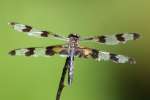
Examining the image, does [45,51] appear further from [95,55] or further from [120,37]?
[120,37]

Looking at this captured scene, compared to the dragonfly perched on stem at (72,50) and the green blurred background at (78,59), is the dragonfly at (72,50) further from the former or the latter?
the green blurred background at (78,59)

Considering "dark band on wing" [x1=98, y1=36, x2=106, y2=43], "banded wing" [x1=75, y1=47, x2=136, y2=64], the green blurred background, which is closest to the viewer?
"banded wing" [x1=75, y1=47, x2=136, y2=64]

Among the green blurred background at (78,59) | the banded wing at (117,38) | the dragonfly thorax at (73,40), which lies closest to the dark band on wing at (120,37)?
the banded wing at (117,38)

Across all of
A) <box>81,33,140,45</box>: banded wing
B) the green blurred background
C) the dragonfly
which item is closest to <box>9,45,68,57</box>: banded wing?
the dragonfly

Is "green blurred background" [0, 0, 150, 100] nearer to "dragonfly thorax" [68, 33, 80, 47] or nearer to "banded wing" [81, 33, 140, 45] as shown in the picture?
"banded wing" [81, 33, 140, 45]

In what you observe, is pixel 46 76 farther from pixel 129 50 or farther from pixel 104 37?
pixel 104 37

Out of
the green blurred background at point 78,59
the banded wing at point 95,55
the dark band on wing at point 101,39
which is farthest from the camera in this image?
the green blurred background at point 78,59

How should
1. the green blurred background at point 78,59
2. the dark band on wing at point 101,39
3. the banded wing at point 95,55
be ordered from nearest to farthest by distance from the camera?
the banded wing at point 95,55 → the dark band on wing at point 101,39 → the green blurred background at point 78,59

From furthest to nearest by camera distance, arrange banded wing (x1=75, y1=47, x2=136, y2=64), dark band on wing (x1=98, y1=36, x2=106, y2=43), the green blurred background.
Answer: the green blurred background < dark band on wing (x1=98, y1=36, x2=106, y2=43) < banded wing (x1=75, y1=47, x2=136, y2=64)

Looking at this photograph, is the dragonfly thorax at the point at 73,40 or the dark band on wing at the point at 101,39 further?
the dark band on wing at the point at 101,39
